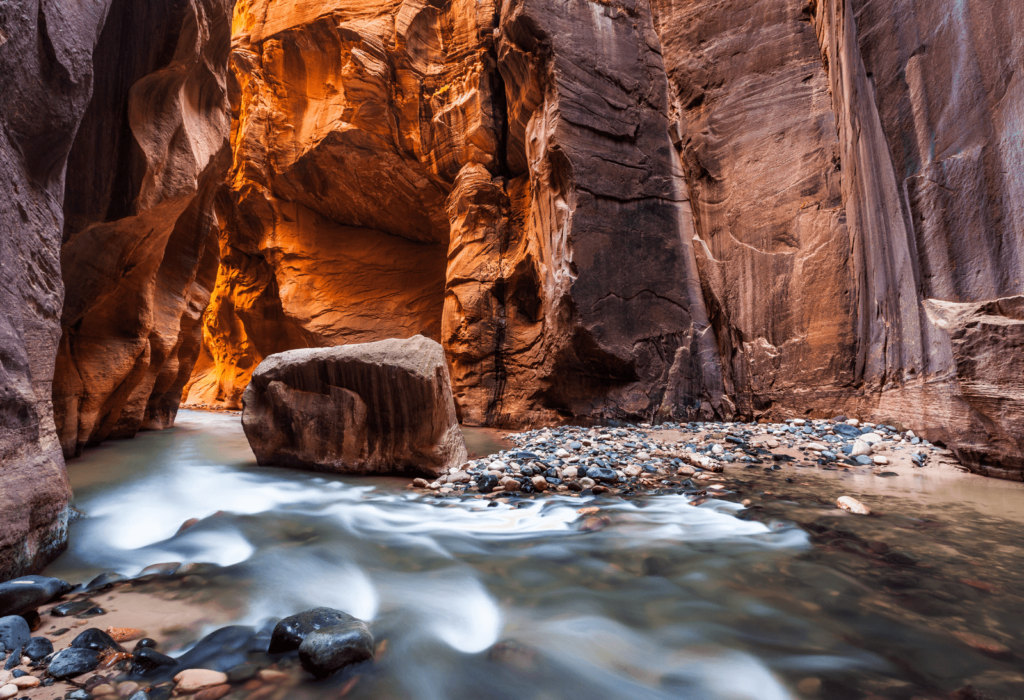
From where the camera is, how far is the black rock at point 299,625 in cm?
139

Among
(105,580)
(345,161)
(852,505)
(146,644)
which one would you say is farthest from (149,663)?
(345,161)

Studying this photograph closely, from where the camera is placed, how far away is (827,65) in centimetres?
586

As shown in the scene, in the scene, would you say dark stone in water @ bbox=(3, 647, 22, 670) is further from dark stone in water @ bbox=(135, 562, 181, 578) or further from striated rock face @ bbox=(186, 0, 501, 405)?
striated rock face @ bbox=(186, 0, 501, 405)

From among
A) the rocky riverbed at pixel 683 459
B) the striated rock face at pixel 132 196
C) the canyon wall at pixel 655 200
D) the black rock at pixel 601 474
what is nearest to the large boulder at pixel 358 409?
the rocky riverbed at pixel 683 459

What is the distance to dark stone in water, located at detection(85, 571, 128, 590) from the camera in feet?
5.94

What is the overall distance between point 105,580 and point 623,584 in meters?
2.17

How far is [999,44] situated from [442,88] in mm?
9274

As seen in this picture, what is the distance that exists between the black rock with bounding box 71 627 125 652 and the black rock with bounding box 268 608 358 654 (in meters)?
0.45

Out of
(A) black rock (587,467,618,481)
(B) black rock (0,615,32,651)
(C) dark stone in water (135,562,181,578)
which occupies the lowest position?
(C) dark stone in water (135,562,181,578)

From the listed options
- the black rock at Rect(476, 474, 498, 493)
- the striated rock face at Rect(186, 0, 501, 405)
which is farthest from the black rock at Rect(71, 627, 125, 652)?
the striated rock face at Rect(186, 0, 501, 405)

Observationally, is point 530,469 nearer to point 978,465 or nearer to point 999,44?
point 978,465

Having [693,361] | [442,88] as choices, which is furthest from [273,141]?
[693,361]

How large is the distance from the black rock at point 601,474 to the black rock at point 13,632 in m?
2.83

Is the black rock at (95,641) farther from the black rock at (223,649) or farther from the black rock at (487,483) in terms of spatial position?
the black rock at (487,483)
